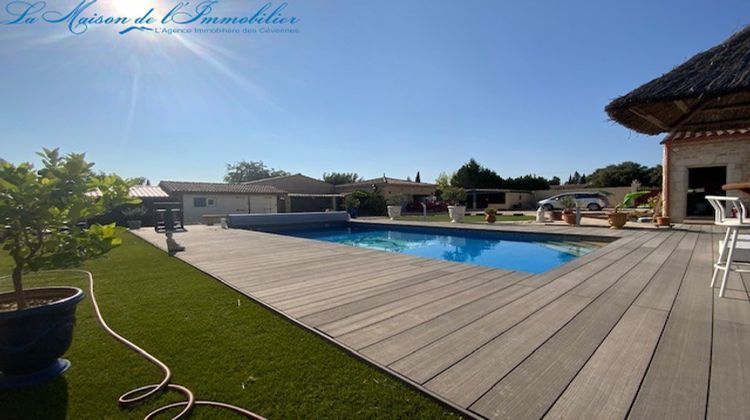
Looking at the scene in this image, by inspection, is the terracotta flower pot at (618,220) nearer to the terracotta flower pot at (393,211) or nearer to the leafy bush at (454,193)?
the terracotta flower pot at (393,211)

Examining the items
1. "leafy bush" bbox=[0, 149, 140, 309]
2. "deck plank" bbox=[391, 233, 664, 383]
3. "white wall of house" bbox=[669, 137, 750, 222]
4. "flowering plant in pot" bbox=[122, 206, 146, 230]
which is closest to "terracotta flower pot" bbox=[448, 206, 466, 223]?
"white wall of house" bbox=[669, 137, 750, 222]

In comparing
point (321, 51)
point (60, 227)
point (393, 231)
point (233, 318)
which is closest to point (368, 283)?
point (233, 318)

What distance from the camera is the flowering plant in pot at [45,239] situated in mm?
1651

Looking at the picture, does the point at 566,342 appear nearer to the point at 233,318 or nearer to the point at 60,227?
the point at 233,318

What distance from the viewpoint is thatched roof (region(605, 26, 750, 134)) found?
8.91ft

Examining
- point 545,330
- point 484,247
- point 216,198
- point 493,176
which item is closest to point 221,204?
point 216,198

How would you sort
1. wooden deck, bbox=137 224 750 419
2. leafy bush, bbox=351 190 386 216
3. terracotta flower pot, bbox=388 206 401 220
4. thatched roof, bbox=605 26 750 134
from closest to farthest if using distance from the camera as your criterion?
1. wooden deck, bbox=137 224 750 419
2. thatched roof, bbox=605 26 750 134
3. terracotta flower pot, bbox=388 206 401 220
4. leafy bush, bbox=351 190 386 216

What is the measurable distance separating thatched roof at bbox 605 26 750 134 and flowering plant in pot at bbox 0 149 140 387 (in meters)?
4.67

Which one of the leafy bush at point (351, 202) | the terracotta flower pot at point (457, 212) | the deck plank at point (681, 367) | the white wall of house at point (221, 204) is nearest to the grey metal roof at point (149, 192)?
the white wall of house at point (221, 204)

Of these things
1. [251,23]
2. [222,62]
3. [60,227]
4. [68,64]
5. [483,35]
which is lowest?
[60,227]

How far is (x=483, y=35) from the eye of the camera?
9.19m

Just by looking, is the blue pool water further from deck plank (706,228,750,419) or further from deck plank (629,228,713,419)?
deck plank (629,228,713,419)

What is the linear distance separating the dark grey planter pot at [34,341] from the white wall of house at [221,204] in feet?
65.7

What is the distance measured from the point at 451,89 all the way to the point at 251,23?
7.95 m
